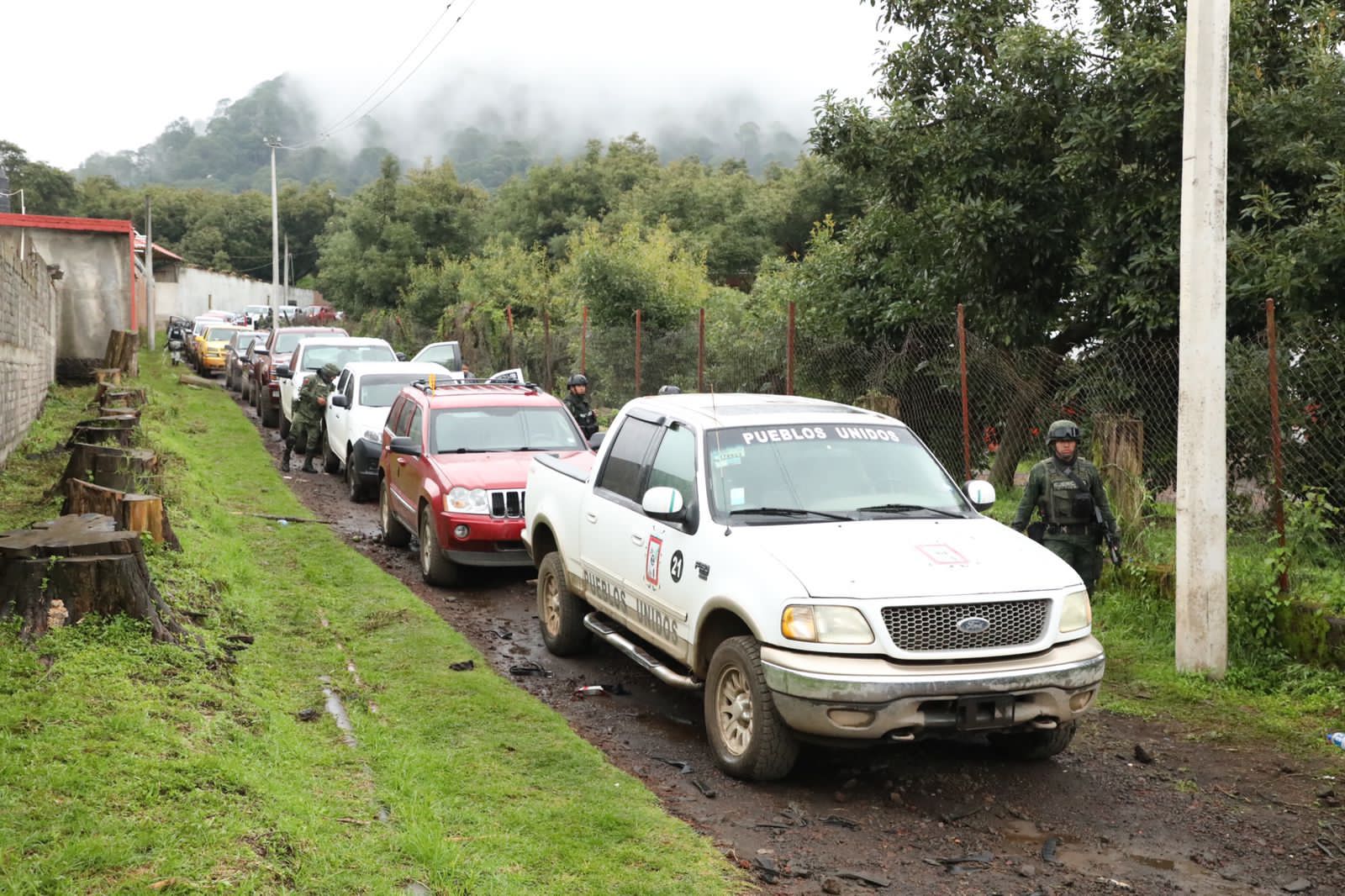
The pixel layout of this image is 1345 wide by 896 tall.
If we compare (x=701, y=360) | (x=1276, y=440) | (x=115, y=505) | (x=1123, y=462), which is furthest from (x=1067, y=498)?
(x=701, y=360)

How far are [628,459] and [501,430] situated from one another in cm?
408

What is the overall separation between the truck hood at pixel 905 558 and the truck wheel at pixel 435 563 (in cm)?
468

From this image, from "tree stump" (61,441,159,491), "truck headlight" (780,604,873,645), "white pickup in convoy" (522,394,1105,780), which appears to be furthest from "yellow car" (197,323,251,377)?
"truck headlight" (780,604,873,645)

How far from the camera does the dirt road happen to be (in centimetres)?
490

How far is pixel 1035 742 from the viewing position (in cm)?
613

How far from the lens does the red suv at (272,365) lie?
22641 mm

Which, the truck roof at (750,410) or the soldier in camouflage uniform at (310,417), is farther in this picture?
the soldier in camouflage uniform at (310,417)

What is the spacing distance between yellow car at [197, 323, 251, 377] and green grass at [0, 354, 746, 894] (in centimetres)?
2908

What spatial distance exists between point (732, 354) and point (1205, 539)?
8750 mm

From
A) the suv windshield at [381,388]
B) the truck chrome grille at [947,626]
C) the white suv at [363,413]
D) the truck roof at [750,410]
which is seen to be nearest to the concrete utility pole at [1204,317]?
the truck roof at [750,410]

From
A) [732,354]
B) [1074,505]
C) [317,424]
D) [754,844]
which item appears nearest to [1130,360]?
[1074,505]

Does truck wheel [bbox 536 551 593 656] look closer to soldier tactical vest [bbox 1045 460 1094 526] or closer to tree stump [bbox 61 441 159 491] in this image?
soldier tactical vest [bbox 1045 460 1094 526]

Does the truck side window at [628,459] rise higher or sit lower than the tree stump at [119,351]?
lower

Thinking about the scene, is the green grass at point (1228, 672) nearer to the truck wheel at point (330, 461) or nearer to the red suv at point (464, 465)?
the red suv at point (464, 465)
